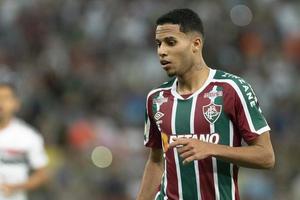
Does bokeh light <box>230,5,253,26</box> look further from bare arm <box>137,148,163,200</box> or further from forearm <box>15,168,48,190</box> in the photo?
bare arm <box>137,148,163,200</box>

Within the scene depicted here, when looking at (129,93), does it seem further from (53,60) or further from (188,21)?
(188,21)

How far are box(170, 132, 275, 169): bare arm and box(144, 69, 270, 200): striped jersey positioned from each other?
0.08 metres

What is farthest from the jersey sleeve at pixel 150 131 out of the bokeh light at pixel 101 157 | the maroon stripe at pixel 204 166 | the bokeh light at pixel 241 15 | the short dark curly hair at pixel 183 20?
the bokeh light at pixel 241 15

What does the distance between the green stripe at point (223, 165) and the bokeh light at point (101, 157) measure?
23.5ft

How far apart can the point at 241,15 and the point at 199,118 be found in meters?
11.0

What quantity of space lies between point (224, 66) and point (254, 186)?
3032 millimetres

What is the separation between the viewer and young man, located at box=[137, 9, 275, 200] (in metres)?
6.08

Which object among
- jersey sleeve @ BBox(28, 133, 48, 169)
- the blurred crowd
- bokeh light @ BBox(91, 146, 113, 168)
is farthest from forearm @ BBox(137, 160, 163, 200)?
bokeh light @ BBox(91, 146, 113, 168)

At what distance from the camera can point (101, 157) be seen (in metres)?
13.4

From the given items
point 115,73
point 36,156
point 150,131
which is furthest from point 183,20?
point 115,73

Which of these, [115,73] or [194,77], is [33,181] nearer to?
[194,77]

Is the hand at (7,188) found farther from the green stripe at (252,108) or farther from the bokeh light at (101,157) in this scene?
the bokeh light at (101,157)

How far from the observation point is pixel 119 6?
17.5m

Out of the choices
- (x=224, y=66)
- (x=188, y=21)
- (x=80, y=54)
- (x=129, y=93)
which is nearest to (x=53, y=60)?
(x=80, y=54)
